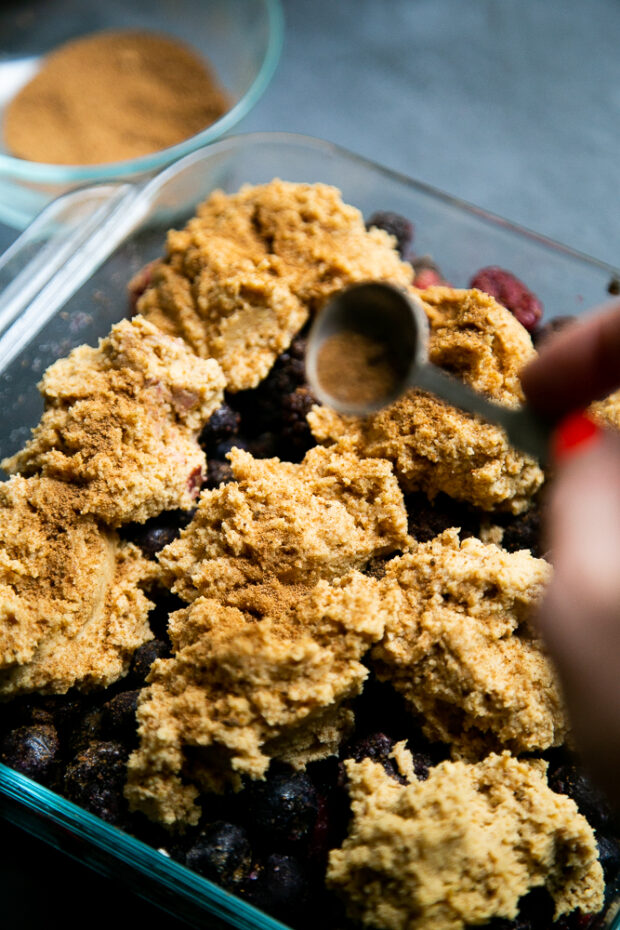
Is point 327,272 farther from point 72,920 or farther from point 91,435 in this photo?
point 72,920

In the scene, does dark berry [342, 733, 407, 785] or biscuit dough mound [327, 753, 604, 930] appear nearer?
biscuit dough mound [327, 753, 604, 930]

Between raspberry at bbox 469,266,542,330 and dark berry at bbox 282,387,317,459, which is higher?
raspberry at bbox 469,266,542,330

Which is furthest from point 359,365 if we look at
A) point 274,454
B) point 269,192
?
point 269,192

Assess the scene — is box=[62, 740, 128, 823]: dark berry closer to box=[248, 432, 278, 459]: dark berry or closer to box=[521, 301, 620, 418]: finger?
box=[248, 432, 278, 459]: dark berry

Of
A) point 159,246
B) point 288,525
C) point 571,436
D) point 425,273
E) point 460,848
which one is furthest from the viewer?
point 159,246

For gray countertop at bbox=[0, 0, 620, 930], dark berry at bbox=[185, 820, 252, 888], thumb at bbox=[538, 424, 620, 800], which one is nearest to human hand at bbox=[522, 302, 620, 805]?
thumb at bbox=[538, 424, 620, 800]

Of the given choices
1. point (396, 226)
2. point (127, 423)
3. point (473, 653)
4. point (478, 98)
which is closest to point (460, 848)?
point (473, 653)

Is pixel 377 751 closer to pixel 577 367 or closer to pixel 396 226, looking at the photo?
pixel 577 367
